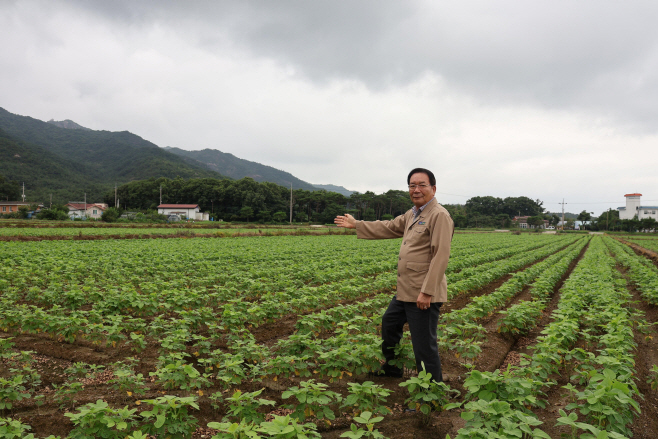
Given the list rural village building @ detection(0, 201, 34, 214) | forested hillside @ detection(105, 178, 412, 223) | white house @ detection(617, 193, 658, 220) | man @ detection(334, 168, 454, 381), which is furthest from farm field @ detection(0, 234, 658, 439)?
white house @ detection(617, 193, 658, 220)

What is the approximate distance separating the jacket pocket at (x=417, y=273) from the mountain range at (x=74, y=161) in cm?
9574

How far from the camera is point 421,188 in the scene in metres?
3.69

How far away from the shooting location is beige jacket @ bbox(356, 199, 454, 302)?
345 centimetres

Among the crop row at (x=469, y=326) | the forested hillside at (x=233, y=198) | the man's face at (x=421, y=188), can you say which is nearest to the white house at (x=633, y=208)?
the forested hillside at (x=233, y=198)

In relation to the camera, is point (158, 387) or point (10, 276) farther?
point (10, 276)

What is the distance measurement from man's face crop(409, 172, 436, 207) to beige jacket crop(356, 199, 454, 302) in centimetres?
12

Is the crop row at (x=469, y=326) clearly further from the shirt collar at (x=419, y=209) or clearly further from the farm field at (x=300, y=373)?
the shirt collar at (x=419, y=209)

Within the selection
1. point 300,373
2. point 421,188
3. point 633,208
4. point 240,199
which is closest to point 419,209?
point 421,188

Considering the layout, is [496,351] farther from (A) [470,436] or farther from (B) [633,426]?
(A) [470,436]

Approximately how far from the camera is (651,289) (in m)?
9.09

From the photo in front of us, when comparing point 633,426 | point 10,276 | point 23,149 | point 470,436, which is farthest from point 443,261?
point 23,149

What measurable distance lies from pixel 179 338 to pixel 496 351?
4961 mm

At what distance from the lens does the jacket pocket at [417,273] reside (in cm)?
361

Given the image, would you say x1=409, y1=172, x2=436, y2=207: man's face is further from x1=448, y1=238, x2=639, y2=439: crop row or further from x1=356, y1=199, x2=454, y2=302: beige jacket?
x1=448, y1=238, x2=639, y2=439: crop row
